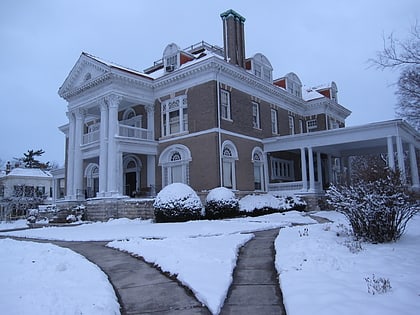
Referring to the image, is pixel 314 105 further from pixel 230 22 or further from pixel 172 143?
pixel 172 143

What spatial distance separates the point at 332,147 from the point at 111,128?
14.5m

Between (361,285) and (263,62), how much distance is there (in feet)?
76.2

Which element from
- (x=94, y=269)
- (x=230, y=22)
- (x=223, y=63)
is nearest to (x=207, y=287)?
(x=94, y=269)

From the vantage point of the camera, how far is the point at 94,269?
22.3ft

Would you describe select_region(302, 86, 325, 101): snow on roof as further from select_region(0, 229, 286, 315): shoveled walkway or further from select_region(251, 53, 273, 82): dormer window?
select_region(0, 229, 286, 315): shoveled walkway

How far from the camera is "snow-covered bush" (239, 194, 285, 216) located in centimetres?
1925

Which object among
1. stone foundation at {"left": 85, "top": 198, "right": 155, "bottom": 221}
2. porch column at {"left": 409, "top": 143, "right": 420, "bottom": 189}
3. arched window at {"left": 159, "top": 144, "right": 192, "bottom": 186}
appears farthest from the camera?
porch column at {"left": 409, "top": 143, "right": 420, "bottom": 189}

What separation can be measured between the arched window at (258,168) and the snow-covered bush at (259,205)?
11.8ft

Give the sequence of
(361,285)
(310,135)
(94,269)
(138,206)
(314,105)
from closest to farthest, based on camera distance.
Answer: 1. (361,285)
2. (94,269)
3. (138,206)
4. (310,135)
5. (314,105)

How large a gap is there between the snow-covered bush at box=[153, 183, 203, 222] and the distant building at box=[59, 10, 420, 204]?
417cm

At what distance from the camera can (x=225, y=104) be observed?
22.5 meters

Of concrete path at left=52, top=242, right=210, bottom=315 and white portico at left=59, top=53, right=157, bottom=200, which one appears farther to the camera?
white portico at left=59, top=53, right=157, bottom=200

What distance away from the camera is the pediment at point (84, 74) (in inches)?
919

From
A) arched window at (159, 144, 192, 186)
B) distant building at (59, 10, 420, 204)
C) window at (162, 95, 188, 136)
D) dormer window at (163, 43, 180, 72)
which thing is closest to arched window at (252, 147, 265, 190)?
distant building at (59, 10, 420, 204)
